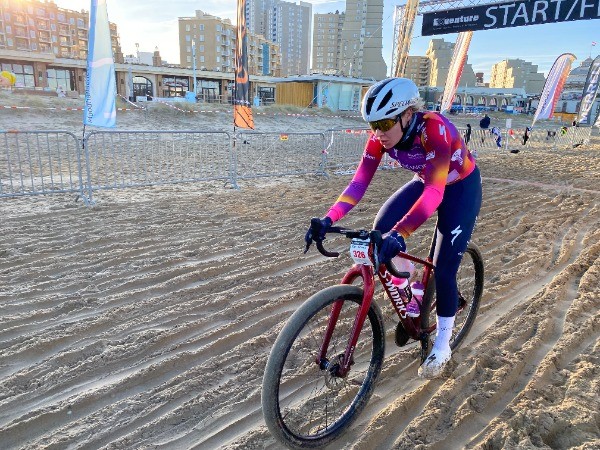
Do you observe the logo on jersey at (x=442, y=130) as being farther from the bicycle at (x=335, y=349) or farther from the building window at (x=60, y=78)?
the building window at (x=60, y=78)

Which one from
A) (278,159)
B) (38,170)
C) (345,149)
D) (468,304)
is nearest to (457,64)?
(345,149)

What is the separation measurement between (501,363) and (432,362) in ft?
2.20

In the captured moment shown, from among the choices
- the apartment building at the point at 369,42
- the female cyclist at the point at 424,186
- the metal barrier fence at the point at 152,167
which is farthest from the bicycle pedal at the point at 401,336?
the apartment building at the point at 369,42

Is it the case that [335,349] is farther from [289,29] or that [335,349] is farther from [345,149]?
[289,29]

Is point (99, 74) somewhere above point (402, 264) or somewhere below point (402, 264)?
above

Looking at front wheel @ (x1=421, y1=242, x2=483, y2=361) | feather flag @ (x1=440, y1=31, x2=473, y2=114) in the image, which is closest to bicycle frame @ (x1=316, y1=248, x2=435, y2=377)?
front wheel @ (x1=421, y1=242, x2=483, y2=361)

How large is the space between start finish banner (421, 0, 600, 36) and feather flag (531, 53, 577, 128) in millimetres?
9902

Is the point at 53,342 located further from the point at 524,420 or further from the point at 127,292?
the point at 524,420

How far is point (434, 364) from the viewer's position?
2891 millimetres

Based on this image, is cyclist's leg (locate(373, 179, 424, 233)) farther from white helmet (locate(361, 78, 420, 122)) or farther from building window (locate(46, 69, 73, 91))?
building window (locate(46, 69, 73, 91))

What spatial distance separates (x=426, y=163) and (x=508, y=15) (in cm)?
1367

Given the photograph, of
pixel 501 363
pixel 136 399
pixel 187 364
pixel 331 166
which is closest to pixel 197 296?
pixel 187 364

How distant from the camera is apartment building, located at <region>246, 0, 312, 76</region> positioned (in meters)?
169

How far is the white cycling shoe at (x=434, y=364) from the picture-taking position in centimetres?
288
